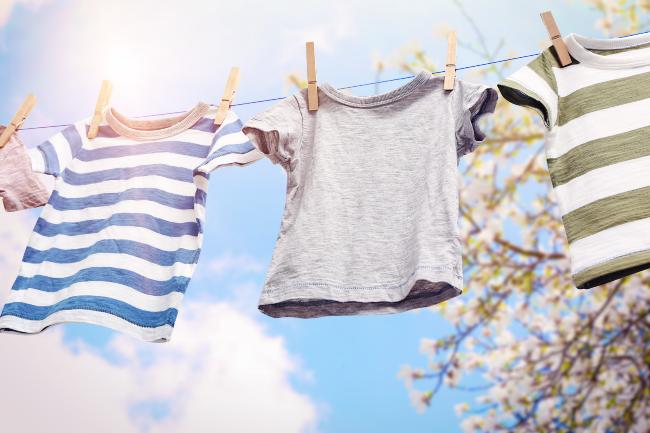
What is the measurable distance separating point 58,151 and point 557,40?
1.47m

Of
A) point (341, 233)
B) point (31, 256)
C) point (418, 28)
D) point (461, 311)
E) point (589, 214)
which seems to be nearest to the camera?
point (589, 214)

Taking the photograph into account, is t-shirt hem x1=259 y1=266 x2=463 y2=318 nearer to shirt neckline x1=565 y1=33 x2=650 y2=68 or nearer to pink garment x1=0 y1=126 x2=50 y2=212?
shirt neckline x1=565 y1=33 x2=650 y2=68

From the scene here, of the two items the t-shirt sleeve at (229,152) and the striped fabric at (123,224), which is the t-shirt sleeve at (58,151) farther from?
the t-shirt sleeve at (229,152)

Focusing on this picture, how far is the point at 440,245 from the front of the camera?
158 cm

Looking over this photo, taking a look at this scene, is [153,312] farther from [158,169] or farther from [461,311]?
[461,311]

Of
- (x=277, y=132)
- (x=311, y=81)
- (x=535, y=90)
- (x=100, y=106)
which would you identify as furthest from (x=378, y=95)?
(x=100, y=106)

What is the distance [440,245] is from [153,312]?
0.77m

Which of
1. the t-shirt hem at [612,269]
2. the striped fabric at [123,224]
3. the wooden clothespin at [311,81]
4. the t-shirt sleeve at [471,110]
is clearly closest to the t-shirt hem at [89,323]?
the striped fabric at [123,224]

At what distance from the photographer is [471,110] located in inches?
68.3

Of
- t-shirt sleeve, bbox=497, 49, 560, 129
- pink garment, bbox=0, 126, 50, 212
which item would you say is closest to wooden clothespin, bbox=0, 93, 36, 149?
pink garment, bbox=0, 126, 50, 212

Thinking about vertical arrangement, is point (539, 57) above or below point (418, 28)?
below

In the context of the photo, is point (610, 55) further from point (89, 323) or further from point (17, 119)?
point (17, 119)

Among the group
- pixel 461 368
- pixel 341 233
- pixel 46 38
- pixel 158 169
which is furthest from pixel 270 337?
pixel 46 38

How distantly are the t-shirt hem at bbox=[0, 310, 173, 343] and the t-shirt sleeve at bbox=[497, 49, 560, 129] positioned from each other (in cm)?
102
